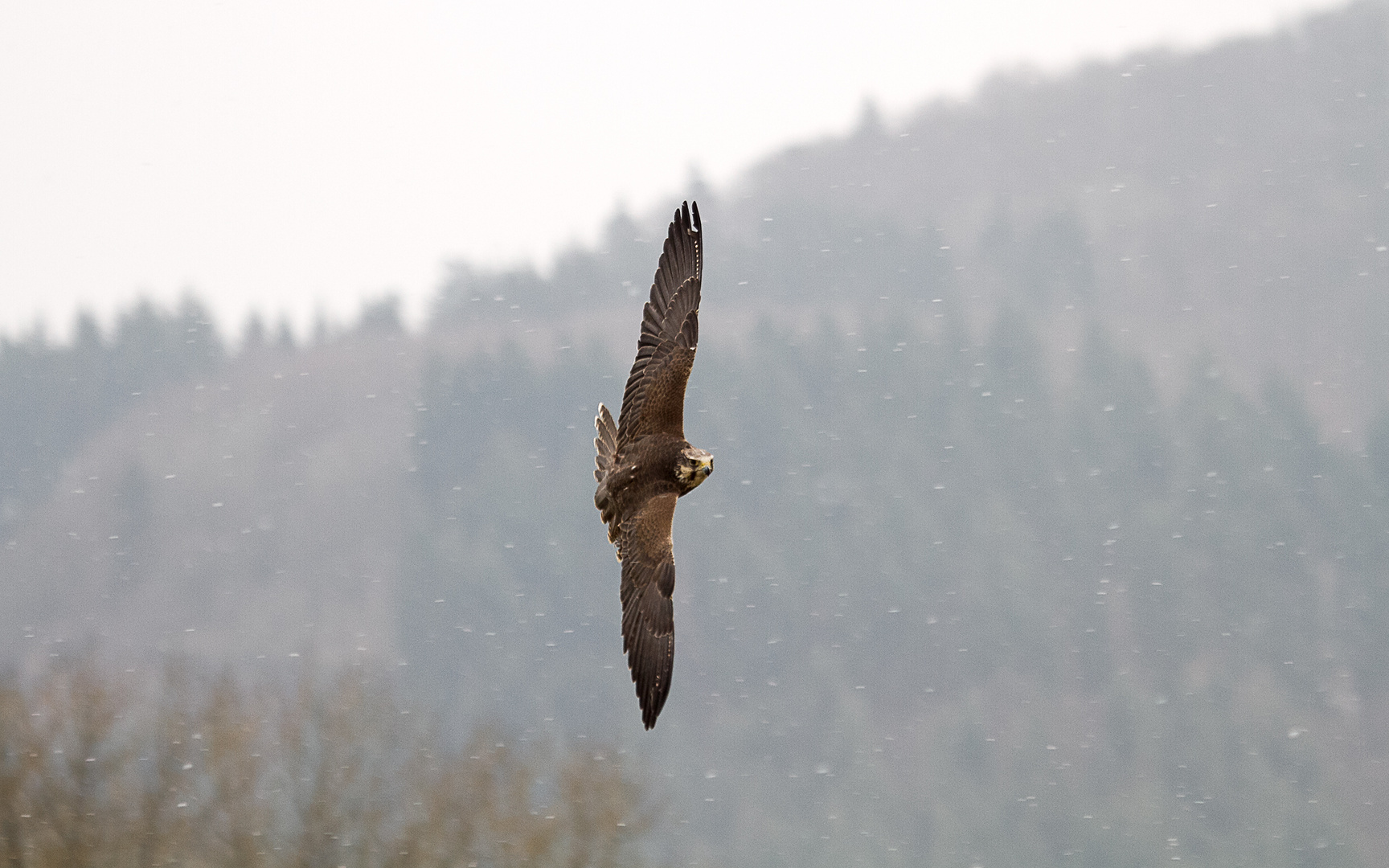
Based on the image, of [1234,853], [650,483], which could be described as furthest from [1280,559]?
[650,483]

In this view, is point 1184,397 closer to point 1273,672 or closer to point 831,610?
point 1273,672

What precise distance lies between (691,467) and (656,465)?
0.33 m

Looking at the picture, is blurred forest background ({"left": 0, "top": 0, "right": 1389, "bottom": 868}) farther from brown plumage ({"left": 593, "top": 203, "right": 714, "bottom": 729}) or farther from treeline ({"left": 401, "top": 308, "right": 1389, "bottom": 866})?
brown plumage ({"left": 593, "top": 203, "right": 714, "bottom": 729})

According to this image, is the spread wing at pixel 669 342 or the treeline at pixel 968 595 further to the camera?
the treeline at pixel 968 595

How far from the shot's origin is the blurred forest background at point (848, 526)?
10331 centimetres

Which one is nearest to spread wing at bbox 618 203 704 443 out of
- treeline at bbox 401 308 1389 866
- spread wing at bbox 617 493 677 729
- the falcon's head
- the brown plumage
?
the brown plumage

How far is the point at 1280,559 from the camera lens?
392 feet

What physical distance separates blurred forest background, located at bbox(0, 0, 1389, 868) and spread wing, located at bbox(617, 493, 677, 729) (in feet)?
214

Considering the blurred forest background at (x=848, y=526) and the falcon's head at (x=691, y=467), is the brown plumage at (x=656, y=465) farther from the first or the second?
the blurred forest background at (x=848, y=526)

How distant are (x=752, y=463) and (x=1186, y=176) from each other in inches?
2560

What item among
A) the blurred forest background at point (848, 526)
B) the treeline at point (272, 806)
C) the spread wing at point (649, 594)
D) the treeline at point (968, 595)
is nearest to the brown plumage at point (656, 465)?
the spread wing at point (649, 594)

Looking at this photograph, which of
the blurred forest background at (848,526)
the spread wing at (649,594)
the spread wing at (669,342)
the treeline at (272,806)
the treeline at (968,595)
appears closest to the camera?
the spread wing at (649,594)

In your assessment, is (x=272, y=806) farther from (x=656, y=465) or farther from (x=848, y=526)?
(x=848, y=526)

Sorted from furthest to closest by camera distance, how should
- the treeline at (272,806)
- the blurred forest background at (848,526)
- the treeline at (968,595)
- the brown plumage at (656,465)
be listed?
the blurred forest background at (848,526), the treeline at (968,595), the treeline at (272,806), the brown plumage at (656,465)
